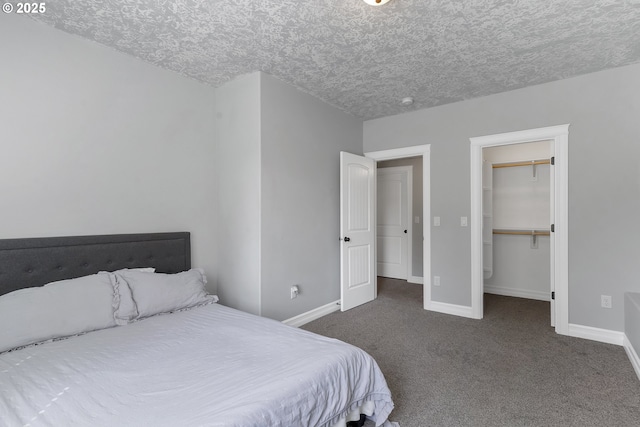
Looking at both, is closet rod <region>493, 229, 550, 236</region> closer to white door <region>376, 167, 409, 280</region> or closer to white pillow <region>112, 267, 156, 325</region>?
white door <region>376, 167, 409, 280</region>

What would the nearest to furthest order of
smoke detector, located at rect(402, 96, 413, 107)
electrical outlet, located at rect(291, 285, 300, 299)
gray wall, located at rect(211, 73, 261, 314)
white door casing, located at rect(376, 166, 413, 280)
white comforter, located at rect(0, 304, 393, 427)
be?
white comforter, located at rect(0, 304, 393, 427), gray wall, located at rect(211, 73, 261, 314), electrical outlet, located at rect(291, 285, 300, 299), smoke detector, located at rect(402, 96, 413, 107), white door casing, located at rect(376, 166, 413, 280)

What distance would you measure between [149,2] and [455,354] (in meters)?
3.54

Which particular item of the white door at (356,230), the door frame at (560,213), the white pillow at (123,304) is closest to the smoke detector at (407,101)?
the white door at (356,230)

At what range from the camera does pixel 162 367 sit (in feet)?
4.96

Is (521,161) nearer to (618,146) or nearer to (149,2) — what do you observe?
(618,146)

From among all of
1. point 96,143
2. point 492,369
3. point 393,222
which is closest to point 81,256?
point 96,143

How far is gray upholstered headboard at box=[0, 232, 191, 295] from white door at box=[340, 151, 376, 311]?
1.85m

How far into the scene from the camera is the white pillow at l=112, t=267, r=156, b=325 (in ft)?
6.91

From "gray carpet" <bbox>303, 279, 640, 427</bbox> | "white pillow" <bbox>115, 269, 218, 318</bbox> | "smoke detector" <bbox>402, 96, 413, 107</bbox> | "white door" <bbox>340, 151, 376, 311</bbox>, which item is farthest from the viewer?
"white door" <bbox>340, 151, 376, 311</bbox>

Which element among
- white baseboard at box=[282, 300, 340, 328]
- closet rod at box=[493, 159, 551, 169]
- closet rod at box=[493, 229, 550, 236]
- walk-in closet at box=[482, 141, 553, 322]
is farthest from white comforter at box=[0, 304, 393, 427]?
closet rod at box=[493, 159, 551, 169]

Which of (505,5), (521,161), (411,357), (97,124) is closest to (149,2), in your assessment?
(97,124)

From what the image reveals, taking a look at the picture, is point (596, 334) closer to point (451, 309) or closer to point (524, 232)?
point (451, 309)

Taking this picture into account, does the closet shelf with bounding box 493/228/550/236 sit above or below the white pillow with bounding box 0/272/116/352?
above

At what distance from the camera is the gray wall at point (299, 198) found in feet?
10.0
